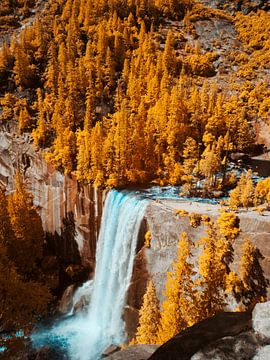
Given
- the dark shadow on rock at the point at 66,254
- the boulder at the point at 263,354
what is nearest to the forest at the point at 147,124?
the dark shadow on rock at the point at 66,254

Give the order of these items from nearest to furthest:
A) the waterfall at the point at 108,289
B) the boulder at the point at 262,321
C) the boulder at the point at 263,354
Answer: the boulder at the point at 263,354, the boulder at the point at 262,321, the waterfall at the point at 108,289

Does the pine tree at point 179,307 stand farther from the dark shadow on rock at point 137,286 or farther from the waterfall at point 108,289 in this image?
the waterfall at point 108,289

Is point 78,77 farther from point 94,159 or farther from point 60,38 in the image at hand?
point 94,159

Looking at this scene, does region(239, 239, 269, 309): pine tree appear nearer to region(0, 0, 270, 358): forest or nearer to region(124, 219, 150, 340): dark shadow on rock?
region(0, 0, 270, 358): forest

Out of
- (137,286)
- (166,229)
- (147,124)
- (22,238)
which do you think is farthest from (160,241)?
(147,124)

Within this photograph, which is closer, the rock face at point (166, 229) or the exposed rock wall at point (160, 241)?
the rock face at point (166, 229)

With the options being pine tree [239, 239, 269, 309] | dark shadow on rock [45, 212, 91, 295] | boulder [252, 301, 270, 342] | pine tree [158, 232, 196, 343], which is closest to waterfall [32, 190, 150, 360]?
dark shadow on rock [45, 212, 91, 295]

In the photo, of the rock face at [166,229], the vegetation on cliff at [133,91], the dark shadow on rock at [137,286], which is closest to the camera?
the rock face at [166,229]
